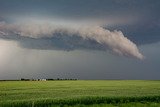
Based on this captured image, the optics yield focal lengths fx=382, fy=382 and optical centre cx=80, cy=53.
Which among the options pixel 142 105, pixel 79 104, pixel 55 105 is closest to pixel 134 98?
pixel 142 105

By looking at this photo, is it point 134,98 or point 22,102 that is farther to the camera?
point 134,98

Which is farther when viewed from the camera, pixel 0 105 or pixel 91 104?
pixel 91 104

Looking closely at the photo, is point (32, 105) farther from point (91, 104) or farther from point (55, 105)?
point (91, 104)

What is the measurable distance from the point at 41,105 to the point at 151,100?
1145 cm

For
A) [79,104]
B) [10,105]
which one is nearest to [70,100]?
[79,104]

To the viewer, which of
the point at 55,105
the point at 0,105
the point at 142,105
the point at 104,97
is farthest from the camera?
the point at 104,97

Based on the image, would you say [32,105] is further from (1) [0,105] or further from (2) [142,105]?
(2) [142,105]

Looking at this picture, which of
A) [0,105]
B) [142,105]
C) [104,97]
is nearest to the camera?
[0,105]

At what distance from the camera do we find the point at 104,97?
33.3m

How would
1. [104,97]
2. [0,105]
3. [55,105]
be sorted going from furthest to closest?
[104,97], [55,105], [0,105]

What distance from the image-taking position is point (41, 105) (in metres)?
28.8

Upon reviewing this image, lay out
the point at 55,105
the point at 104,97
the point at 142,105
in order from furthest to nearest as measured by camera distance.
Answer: the point at 104,97, the point at 142,105, the point at 55,105

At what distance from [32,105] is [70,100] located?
12.5ft

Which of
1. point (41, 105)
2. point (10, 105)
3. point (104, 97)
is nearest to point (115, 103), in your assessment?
point (104, 97)
